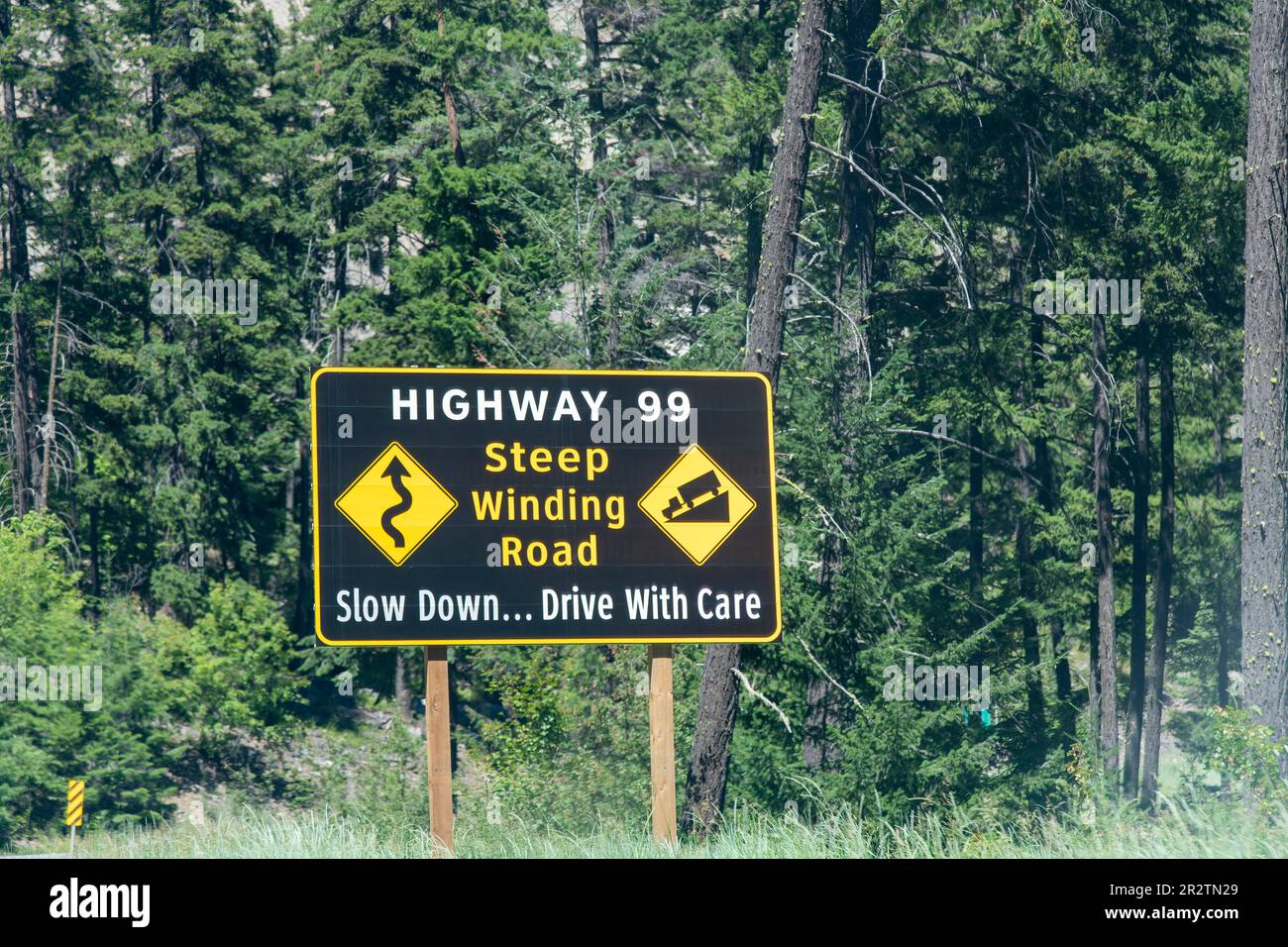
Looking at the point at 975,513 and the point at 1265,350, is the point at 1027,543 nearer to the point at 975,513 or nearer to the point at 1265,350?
the point at 975,513

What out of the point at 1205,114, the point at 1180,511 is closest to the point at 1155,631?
the point at 1180,511

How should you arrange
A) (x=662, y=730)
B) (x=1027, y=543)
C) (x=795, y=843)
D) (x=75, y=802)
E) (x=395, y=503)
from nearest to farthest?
(x=795, y=843)
(x=395, y=503)
(x=662, y=730)
(x=75, y=802)
(x=1027, y=543)

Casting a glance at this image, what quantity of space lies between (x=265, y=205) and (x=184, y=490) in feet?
28.6

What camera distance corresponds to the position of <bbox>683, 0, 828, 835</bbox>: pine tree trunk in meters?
15.6

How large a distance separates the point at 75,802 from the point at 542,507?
80.4 ft

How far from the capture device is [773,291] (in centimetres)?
1588

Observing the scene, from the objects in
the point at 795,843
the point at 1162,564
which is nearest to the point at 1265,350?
the point at 795,843

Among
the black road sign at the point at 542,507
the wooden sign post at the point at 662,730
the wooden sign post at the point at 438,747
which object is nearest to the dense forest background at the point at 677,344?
the wooden sign post at the point at 662,730

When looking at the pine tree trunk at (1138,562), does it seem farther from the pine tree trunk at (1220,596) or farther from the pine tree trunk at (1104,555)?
the pine tree trunk at (1220,596)

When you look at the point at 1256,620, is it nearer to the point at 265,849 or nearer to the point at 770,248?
the point at 770,248

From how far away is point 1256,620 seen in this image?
1800 centimetres

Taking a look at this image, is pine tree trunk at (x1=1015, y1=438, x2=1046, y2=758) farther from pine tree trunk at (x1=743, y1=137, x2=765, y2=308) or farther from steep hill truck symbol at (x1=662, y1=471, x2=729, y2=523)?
steep hill truck symbol at (x1=662, y1=471, x2=729, y2=523)

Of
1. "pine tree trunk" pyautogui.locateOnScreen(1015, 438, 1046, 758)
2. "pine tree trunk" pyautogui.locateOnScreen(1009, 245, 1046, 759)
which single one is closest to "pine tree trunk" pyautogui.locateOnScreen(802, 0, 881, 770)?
"pine tree trunk" pyautogui.locateOnScreen(1009, 245, 1046, 759)

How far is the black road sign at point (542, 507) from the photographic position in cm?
1052
